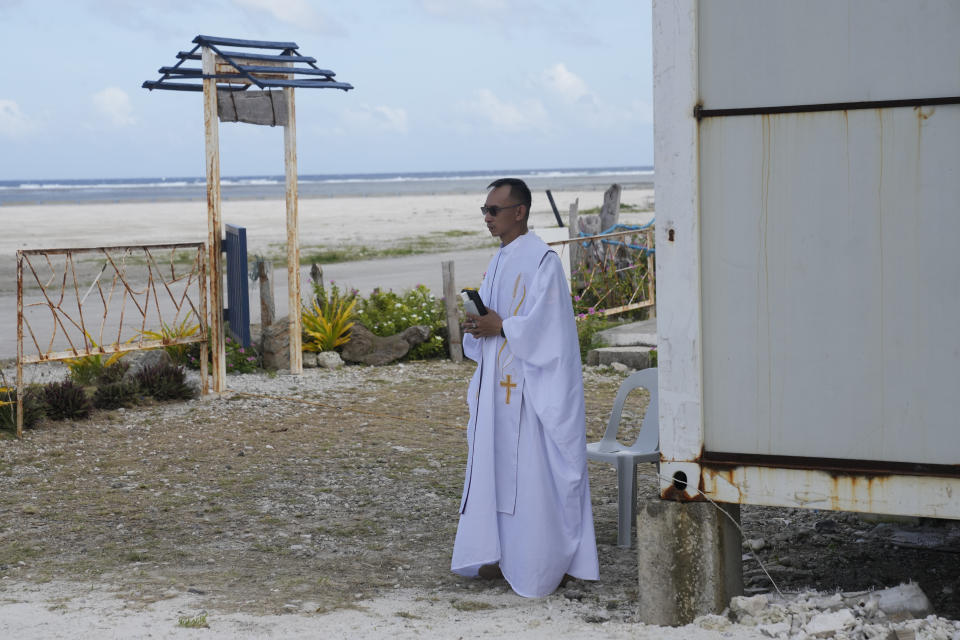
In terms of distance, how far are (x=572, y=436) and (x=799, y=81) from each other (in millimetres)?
1875

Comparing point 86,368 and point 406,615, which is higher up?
point 86,368

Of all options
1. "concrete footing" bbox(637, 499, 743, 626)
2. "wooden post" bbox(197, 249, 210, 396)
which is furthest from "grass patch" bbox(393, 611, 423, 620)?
"wooden post" bbox(197, 249, 210, 396)

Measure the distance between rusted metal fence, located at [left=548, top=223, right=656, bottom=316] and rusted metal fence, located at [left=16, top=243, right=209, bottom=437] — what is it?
5064 millimetres

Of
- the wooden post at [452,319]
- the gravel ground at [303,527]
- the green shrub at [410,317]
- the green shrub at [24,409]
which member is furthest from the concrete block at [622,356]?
the green shrub at [24,409]

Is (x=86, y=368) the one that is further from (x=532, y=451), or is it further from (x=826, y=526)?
(x=826, y=526)

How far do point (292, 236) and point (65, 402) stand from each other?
268 cm

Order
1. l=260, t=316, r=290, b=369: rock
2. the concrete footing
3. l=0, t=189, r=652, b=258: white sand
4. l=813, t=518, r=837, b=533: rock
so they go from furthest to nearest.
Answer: l=0, t=189, r=652, b=258: white sand < l=260, t=316, r=290, b=369: rock < l=813, t=518, r=837, b=533: rock < the concrete footing

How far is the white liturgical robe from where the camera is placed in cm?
459

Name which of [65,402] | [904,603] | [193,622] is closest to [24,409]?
[65,402]

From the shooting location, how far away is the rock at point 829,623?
3.52 metres

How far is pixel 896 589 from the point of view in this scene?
3.86m

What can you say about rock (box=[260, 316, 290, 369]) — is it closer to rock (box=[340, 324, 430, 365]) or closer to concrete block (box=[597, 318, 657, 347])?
rock (box=[340, 324, 430, 365])

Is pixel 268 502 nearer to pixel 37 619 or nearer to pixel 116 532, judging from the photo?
pixel 116 532

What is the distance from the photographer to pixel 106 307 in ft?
27.6
